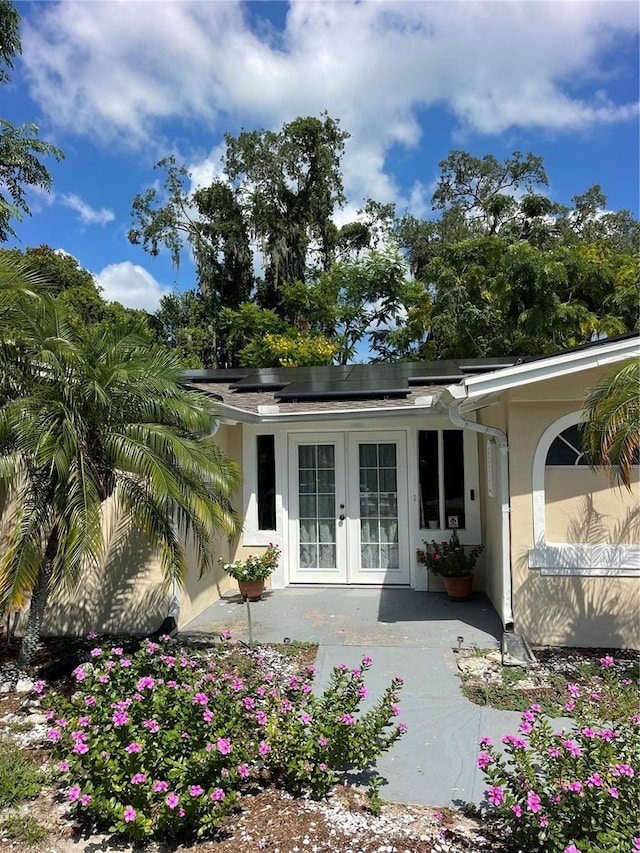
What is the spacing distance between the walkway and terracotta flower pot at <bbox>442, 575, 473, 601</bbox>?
0.40 feet

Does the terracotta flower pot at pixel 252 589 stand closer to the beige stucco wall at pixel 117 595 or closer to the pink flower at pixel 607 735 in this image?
the beige stucco wall at pixel 117 595

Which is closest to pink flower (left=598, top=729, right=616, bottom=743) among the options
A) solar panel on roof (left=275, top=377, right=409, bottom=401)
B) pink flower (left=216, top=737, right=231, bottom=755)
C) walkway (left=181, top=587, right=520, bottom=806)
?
walkway (left=181, top=587, right=520, bottom=806)

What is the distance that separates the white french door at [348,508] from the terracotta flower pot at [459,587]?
103 centimetres

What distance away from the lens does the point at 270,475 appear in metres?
9.23

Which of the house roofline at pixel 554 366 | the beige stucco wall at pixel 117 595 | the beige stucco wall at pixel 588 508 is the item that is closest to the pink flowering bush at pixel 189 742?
the beige stucco wall at pixel 117 595

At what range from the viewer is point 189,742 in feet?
10.8

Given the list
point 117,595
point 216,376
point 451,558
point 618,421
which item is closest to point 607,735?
point 618,421

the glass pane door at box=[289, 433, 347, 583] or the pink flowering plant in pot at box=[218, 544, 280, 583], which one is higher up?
the glass pane door at box=[289, 433, 347, 583]

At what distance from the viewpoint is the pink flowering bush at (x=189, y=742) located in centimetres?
303

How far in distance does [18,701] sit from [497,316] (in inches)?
696

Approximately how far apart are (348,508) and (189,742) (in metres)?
5.83

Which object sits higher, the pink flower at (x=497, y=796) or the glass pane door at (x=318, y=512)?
the glass pane door at (x=318, y=512)

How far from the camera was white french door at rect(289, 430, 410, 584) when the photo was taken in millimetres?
8859

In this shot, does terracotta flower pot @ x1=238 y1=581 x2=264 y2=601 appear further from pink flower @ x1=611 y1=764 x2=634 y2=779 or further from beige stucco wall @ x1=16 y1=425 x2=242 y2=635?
pink flower @ x1=611 y1=764 x2=634 y2=779
